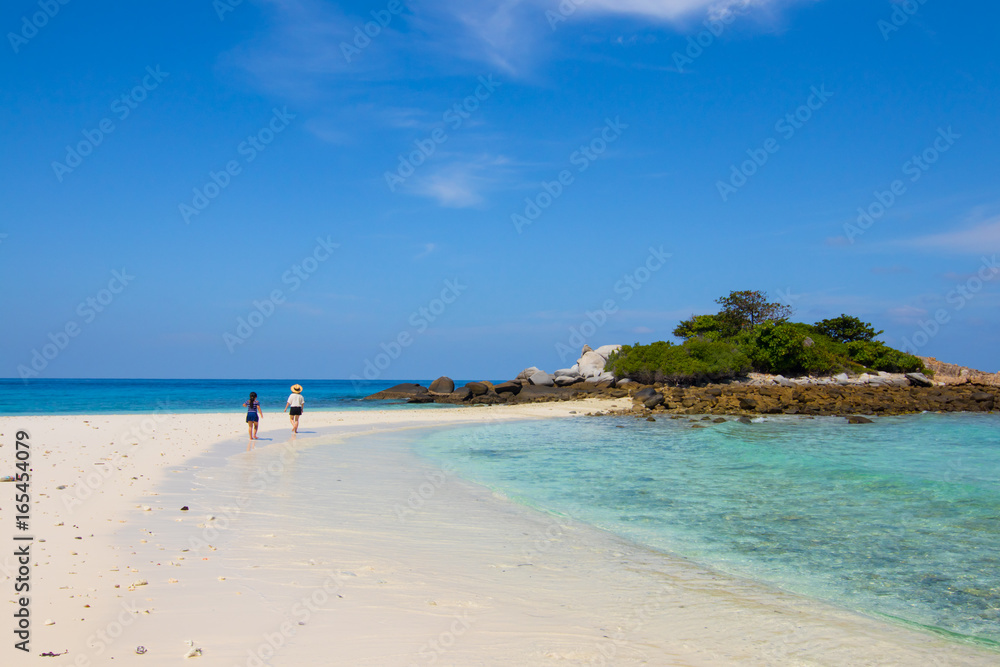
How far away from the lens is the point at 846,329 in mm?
69500

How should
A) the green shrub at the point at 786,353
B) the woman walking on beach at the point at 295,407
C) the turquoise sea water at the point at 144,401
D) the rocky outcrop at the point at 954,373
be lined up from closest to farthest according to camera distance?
the woman walking on beach at the point at 295,407 → the turquoise sea water at the point at 144,401 → the green shrub at the point at 786,353 → the rocky outcrop at the point at 954,373

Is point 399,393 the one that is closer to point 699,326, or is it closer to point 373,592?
point 699,326

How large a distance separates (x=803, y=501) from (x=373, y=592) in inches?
356

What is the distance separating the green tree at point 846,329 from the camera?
225 ft

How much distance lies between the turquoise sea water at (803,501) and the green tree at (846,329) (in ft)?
164

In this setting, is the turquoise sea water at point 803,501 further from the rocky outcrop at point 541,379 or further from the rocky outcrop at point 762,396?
the rocky outcrop at point 541,379

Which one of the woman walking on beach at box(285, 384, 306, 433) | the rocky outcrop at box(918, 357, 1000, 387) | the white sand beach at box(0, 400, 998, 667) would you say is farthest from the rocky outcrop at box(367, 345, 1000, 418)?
the white sand beach at box(0, 400, 998, 667)

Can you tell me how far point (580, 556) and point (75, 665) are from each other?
5140mm

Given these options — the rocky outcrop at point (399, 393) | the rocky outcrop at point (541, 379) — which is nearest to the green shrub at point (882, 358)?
the rocky outcrop at point (541, 379)

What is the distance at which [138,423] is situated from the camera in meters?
23.2

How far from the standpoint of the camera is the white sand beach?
4289 millimetres

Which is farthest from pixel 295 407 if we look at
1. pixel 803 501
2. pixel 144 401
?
pixel 144 401

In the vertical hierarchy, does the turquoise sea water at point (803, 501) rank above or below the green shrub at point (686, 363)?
below

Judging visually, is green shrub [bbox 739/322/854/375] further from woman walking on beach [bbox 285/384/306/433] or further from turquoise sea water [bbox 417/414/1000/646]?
woman walking on beach [bbox 285/384/306/433]
